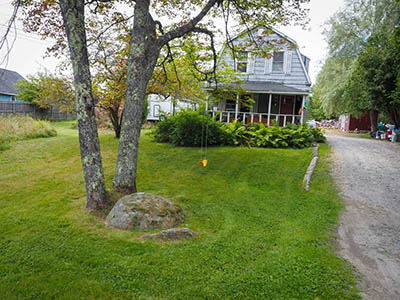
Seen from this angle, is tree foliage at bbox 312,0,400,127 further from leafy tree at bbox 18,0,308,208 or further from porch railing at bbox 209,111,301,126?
leafy tree at bbox 18,0,308,208

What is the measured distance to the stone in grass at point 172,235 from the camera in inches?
159

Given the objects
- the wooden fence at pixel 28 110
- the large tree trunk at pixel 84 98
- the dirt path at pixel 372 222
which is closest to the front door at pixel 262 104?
the dirt path at pixel 372 222

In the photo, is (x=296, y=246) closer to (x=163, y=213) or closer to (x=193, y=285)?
(x=193, y=285)

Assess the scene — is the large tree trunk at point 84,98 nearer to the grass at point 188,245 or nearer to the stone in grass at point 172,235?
the grass at point 188,245

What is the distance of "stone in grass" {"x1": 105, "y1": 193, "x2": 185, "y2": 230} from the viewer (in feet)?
14.3

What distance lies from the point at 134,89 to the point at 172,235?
2.81 m

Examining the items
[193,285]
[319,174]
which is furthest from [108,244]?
[319,174]

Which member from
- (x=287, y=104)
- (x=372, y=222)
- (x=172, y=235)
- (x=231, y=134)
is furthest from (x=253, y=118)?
(x=172, y=235)

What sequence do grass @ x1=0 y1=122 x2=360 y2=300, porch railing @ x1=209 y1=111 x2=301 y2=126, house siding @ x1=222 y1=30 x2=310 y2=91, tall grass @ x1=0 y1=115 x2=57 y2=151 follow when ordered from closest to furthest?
grass @ x1=0 y1=122 x2=360 y2=300
tall grass @ x1=0 y1=115 x2=57 y2=151
porch railing @ x1=209 y1=111 x2=301 y2=126
house siding @ x1=222 y1=30 x2=310 y2=91

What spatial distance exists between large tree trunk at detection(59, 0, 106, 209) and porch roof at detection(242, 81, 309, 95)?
442 inches

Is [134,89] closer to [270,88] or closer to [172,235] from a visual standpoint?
[172,235]

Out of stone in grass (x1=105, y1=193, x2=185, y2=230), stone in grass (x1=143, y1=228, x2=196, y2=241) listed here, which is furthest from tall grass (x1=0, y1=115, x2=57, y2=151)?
stone in grass (x1=143, y1=228, x2=196, y2=241)

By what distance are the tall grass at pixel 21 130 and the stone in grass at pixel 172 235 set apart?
368 inches

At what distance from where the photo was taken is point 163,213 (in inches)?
181
